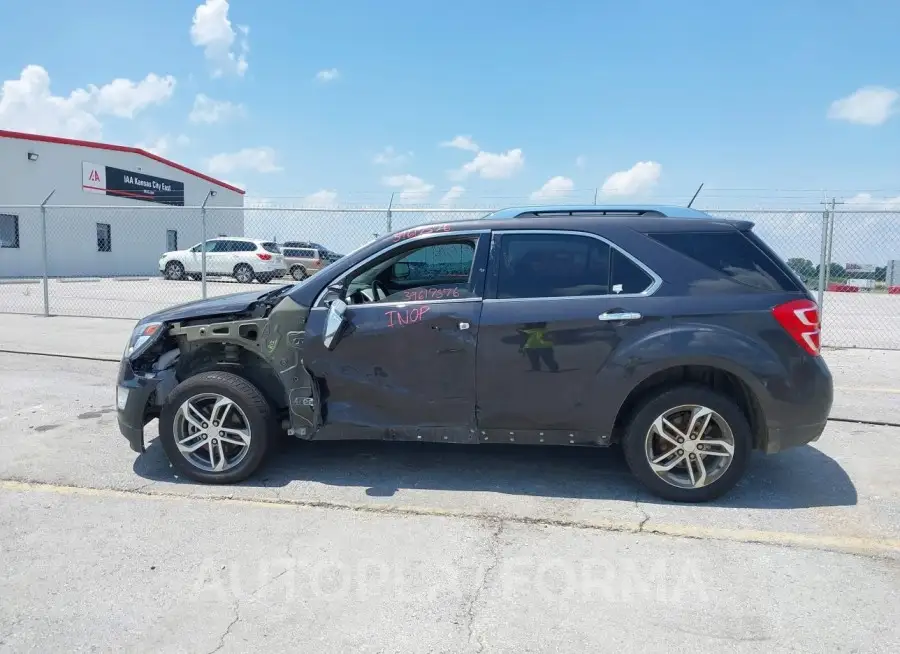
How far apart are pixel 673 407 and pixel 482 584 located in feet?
5.49

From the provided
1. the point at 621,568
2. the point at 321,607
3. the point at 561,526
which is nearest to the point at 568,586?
the point at 621,568

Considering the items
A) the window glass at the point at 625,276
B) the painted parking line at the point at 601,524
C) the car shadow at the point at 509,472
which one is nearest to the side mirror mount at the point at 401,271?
the car shadow at the point at 509,472

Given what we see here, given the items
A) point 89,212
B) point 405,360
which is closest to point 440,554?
point 405,360

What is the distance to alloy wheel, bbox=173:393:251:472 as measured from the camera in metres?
4.38

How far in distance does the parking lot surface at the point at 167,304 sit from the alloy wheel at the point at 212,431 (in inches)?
227

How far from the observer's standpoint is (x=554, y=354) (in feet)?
13.3

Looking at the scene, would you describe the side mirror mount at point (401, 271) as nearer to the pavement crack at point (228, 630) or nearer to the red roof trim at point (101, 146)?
the pavement crack at point (228, 630)

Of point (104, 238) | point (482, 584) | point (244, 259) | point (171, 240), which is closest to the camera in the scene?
point (482, 584)

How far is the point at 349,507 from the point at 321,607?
110 centimetres

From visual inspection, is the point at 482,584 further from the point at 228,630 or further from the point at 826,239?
the point at 826,239

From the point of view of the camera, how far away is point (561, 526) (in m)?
3.80

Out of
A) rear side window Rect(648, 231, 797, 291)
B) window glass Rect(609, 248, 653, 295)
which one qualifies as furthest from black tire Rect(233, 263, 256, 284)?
rear side window Rect(648, 231, 797, 291)

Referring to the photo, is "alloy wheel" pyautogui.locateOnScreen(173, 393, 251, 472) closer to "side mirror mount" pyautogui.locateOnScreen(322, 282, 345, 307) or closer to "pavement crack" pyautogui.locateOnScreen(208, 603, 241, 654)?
"side mirror mount" pyautogui.locateOnScreen(322, 282, 345, 307)

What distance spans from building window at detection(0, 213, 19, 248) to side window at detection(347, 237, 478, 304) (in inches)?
972
